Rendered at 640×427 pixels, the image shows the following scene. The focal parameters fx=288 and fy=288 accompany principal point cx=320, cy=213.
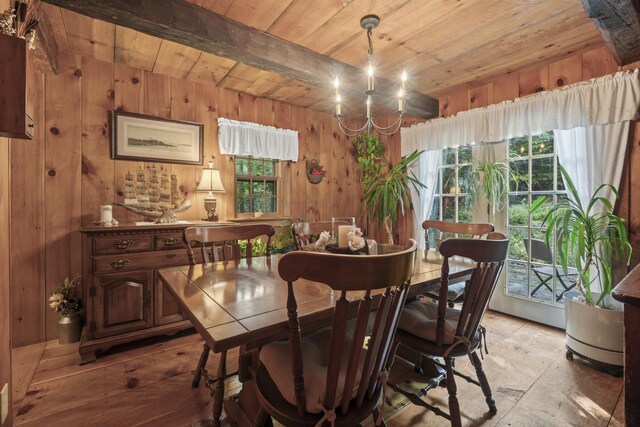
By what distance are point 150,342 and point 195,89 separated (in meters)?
2.44

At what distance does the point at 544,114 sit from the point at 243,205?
10.3 ft

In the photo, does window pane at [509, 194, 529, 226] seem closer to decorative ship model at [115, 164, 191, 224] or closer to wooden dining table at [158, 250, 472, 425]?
wooden dining table at [158, 250, 472, 425]

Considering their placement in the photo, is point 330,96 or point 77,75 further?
point 330,96

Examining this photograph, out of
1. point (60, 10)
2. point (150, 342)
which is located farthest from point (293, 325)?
point (60, 10)

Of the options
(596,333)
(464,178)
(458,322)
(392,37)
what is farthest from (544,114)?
(458,322)

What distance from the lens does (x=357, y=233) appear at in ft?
5.25

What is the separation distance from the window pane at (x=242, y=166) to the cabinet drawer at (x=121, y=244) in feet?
4.48

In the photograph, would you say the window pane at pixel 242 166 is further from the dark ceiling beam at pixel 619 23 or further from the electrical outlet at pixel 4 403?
the dark ceiling beam at pixel 619 23

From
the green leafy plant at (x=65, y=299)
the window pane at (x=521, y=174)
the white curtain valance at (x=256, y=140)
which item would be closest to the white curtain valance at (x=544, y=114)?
the window pane at (x=521, y=174)

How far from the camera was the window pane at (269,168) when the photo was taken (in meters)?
3.61

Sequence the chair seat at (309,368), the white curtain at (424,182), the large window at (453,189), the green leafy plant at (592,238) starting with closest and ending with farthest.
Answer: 1. the chair seat at (309,368)
2. the green leafy plant at (592,238)
3. the large window at (453,189)
4. the white curtain at (424,182)

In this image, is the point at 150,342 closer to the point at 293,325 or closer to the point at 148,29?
the point at 293,325

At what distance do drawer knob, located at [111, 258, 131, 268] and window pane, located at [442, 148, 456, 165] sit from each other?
341 cm

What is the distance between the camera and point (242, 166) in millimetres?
3439
